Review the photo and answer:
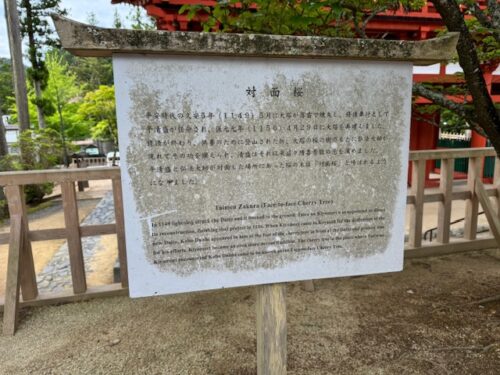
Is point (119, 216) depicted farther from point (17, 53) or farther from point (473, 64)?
point (17, 53)

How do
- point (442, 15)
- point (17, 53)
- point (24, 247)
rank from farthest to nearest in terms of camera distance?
point (17, 53) < point (24, 247) < point (442, 15)

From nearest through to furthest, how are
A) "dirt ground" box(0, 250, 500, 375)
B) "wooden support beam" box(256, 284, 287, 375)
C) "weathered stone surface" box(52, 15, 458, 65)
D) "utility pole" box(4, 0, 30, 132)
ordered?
1. "weathered stone surface" box(52, 15, 458, 65)
2. "wooden support beam" box(256, 284, 287, 375)
3. "dirt ground" box(0, 250, 500, 375)
4. "utility pole" box(4, 0, 30, 132)

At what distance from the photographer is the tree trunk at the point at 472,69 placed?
2.43 meters

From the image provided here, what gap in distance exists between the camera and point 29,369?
2.56m

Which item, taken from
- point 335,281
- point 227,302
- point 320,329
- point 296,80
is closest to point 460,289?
point 335,281

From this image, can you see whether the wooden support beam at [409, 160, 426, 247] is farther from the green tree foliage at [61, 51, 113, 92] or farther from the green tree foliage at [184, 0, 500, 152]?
the green tree foliage at [61, 51, 113, 92]

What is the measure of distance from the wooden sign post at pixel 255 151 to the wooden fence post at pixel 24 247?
196cm

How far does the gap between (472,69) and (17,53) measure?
12.6 metres

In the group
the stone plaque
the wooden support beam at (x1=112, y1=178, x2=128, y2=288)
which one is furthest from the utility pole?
the stone plaque

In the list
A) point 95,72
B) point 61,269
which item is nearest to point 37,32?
point 61,269

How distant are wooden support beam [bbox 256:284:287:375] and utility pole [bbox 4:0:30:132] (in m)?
12.5

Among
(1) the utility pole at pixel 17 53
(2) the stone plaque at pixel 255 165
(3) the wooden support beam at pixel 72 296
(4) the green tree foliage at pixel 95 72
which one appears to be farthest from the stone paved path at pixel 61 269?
(4) the green tree foliage at pixel 95 72

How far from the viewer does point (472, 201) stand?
4555 millimetres

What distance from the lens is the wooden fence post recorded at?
3078 millimetres
